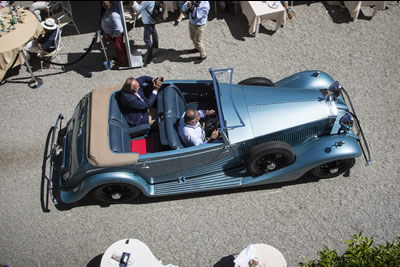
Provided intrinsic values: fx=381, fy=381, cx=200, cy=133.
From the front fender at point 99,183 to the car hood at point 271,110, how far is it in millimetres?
1620

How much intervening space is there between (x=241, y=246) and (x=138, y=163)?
82.0 inches

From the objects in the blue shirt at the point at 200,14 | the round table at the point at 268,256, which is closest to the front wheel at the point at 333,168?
the round table at the point at 268,256

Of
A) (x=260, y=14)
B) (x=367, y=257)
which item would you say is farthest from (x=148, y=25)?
(x=367, y=257)

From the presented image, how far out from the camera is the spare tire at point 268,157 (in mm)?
5773

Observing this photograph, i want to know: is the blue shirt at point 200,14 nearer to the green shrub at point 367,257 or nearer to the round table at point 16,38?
the round table at point 16,38

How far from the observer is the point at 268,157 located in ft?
19.8

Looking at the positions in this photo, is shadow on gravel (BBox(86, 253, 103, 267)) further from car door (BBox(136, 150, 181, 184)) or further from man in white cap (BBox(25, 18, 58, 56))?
man in white cap (BBox(25, 18, 58, 56))

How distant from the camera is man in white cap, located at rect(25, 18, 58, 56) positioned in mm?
Answer: 8438

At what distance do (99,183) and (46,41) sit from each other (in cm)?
430

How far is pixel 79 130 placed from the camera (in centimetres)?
630

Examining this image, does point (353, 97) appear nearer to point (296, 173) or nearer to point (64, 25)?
point (296, 173)

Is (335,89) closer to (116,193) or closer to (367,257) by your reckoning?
(367,257)

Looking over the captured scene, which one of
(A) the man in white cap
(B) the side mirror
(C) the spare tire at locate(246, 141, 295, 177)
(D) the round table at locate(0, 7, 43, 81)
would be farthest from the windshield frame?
(D) the round table at locate(0, 7, 43, 81)

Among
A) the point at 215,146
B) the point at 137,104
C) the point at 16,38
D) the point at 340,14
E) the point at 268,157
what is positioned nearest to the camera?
the point at 215,146
